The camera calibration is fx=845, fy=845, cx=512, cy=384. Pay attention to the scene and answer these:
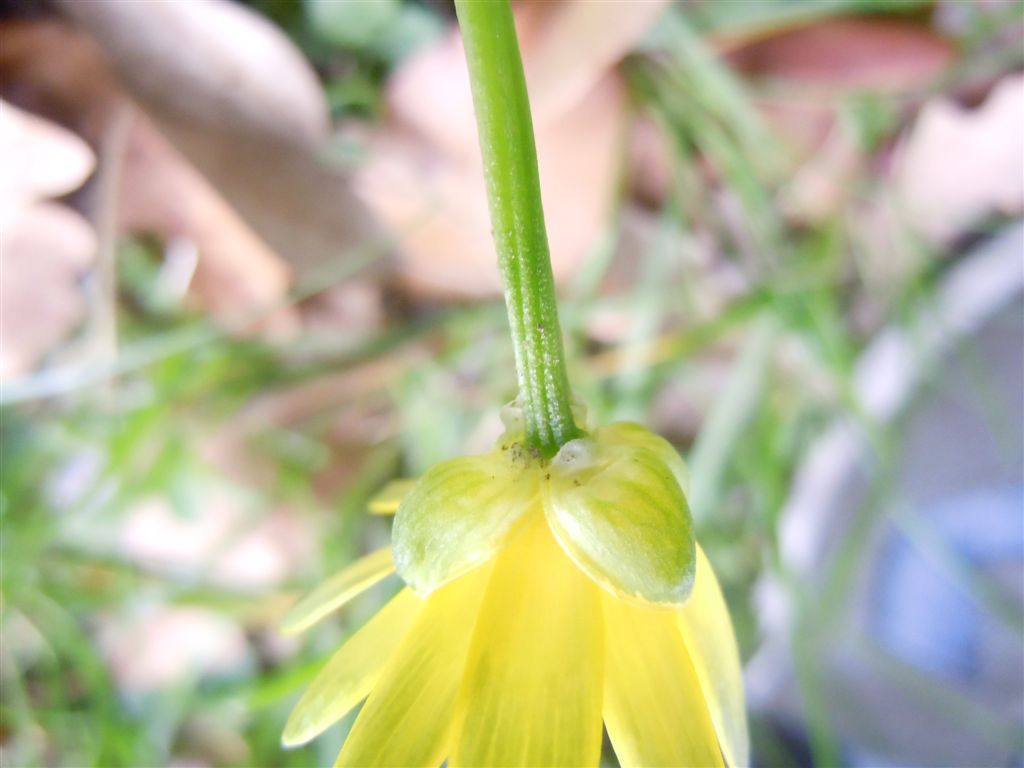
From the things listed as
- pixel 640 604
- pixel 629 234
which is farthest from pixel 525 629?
pixel 629 234

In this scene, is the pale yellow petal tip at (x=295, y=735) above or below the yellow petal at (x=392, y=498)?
below

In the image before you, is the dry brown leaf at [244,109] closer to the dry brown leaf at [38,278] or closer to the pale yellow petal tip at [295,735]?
the dry brown leaf at [38,278]

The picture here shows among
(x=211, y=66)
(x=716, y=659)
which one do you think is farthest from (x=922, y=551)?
(x=211, y=66)

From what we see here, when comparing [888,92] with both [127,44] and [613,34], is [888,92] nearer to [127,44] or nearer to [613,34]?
[613,34]

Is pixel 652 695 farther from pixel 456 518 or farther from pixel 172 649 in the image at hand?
pixel 172 649

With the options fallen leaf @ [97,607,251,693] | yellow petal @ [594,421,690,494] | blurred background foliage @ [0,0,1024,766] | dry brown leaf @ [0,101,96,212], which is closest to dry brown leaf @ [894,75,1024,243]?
blurred background foliage @ [0,0,1024,766]

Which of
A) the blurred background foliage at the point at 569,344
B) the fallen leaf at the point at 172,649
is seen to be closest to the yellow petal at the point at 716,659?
the blurred background foliage at the point at 569,344
